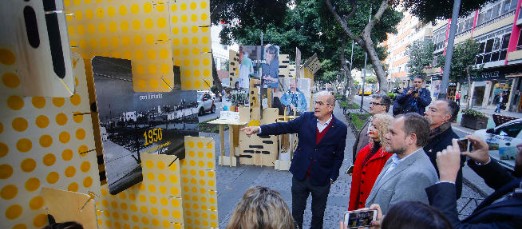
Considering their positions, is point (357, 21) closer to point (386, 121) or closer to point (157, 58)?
point (386, 121)

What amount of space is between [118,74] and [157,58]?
0.20 m

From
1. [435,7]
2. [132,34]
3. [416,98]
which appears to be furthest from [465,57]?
[132,34]

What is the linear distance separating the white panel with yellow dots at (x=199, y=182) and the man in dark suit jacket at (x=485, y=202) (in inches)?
57.2

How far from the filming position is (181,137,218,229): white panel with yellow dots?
1865 mm

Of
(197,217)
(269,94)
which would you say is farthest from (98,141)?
(269,94)

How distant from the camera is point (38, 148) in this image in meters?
0.95

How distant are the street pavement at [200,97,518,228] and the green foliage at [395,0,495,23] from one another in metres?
6.30

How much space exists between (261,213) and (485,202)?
5.12 ft

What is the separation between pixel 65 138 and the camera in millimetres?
1066

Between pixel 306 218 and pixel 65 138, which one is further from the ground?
pixel 65 138

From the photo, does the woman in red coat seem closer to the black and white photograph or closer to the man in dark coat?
the man in dark coat

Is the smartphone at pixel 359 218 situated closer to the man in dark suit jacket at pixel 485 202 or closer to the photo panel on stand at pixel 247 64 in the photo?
the man in dark suit jacket at pixel 485 202

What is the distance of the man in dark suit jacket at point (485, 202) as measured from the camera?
129 centimetres

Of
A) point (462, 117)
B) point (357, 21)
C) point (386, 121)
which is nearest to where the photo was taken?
point (386, 121)
